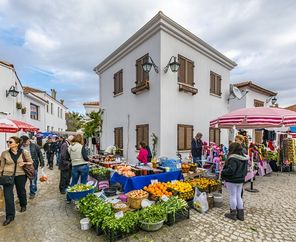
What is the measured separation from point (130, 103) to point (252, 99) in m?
10.2

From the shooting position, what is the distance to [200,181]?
18.9 ft

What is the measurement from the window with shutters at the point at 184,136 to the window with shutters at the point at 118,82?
4467mm

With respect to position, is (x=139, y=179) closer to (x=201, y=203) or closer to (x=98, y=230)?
(x=201, y=203)

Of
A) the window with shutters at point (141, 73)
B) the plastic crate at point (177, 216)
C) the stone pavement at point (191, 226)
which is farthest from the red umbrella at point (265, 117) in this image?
the window with shutters at point (141, 73)

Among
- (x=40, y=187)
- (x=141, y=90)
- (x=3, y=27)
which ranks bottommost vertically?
(x=40, y=187)

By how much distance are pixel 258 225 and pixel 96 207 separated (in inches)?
130

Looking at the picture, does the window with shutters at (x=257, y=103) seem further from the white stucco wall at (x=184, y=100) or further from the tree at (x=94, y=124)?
the tree at (x=94, y=124)

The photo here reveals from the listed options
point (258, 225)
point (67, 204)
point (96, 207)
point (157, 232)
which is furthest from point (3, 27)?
point (258, 225)

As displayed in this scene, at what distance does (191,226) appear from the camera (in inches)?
160

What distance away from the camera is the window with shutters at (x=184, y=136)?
9602mm

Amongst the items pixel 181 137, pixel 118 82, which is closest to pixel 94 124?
pixel 118 82

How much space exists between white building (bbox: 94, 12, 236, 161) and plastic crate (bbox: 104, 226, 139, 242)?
5.18 meters

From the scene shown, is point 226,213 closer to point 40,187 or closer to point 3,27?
point 40,187

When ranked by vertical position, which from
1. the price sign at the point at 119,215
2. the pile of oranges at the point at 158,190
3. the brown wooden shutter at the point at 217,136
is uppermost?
the brown wooden shutter at the point at 217,136
